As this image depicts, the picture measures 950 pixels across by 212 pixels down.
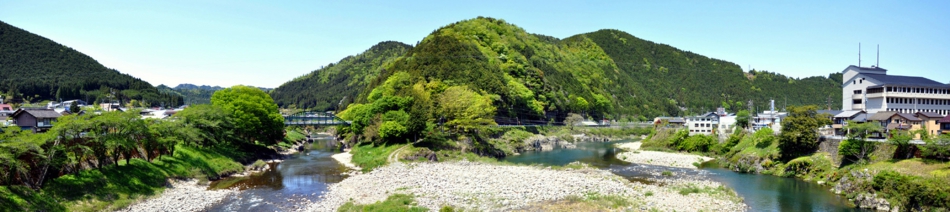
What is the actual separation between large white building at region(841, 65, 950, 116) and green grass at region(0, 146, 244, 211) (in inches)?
2738

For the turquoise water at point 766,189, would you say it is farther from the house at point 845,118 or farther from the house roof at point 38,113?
the house roof at point 38,113

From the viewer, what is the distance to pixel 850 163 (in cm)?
4131

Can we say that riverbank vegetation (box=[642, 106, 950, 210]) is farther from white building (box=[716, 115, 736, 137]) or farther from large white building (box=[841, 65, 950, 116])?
large white building (box=[841, 65, 950, 116])

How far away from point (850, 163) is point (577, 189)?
81.2 feet

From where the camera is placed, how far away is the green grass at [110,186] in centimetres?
2520

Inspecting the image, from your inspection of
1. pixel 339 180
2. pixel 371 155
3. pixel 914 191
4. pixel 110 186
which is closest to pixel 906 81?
pixel 914 191

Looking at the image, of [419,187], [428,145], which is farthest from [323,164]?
[419,187]

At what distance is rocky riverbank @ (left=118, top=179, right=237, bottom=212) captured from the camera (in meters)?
29.3

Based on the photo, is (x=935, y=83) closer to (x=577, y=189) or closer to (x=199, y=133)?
(x=577, y=189)

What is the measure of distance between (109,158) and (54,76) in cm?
12452

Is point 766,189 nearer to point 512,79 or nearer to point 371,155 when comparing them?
point 371,155

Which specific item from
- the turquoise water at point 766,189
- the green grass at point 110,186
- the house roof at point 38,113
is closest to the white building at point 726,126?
the turquoise water at point 766,189

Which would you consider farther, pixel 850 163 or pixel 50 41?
pixel 50 41

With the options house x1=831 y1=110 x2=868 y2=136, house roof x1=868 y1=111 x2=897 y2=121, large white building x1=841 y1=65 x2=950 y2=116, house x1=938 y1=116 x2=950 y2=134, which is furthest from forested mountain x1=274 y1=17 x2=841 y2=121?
house x1=938 y1=116 x2=950 y2=134
